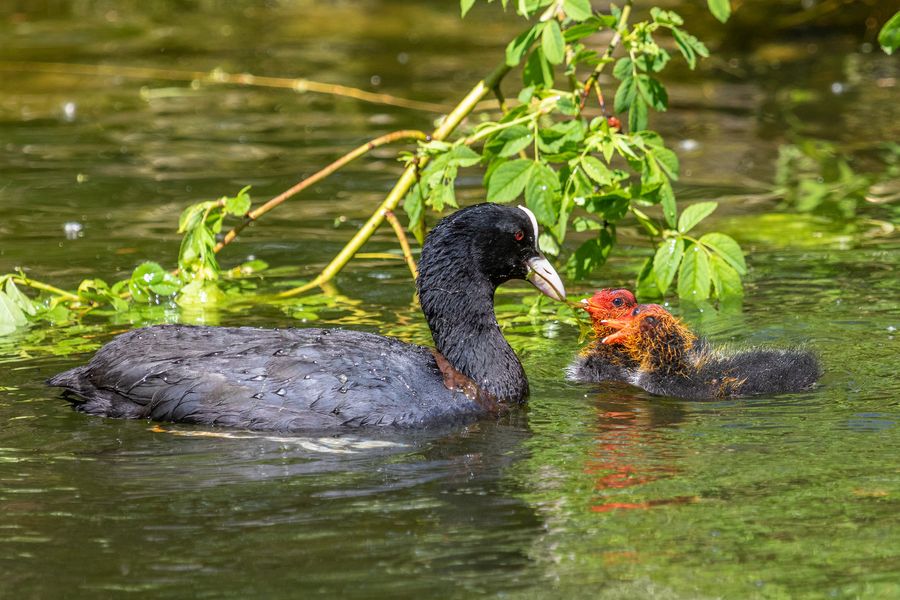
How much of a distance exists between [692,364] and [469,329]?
1163 mm

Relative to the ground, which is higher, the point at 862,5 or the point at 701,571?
the point at 862,5

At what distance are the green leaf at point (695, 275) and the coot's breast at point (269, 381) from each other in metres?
1.60

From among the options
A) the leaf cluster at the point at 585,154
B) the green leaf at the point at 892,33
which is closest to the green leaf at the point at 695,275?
the leaf cluster at the point at 585,154

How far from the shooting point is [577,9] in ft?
23.9

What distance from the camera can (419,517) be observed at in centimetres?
539

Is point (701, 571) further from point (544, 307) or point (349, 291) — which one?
point (349, 291)

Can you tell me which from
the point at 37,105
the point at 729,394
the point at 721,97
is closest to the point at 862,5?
the point at 721,97

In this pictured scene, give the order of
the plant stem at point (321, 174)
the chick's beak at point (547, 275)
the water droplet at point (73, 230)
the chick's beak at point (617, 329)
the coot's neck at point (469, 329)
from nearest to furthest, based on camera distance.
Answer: the coot's neck at point (469, 329)
the chick's beak at point (547, 275)
the chick's beak at point (617, 329)
the plant stem at point (321, 174)
the water droplet at point (73, 230)

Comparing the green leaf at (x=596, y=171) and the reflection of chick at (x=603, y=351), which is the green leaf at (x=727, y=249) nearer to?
the reflection of chick at (x=603, y=351)

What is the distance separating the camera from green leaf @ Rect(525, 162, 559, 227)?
23.5 feet

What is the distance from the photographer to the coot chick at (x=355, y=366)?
6.45 meters

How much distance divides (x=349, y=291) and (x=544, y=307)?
134 cm

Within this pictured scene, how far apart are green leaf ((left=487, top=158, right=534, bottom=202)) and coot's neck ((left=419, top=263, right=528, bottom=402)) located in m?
0.41

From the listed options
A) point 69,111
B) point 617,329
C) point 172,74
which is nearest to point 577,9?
point 617,329
